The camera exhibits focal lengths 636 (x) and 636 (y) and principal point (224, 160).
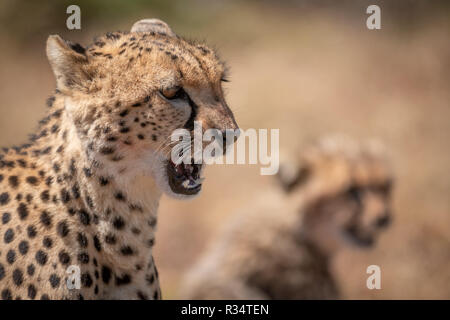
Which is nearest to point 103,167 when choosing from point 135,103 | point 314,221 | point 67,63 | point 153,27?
point 135,103

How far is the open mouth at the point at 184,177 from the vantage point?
192 centimetres

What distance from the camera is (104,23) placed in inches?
326

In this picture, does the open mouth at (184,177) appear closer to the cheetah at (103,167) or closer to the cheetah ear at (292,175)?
the cheetah at (103,167)

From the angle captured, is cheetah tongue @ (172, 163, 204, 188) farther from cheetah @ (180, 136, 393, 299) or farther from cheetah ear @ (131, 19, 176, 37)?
cheetah @ (180, 136, 393, 299)

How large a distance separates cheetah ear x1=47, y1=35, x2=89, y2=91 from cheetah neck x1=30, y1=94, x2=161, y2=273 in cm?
10

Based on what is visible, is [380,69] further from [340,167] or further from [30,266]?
[30,266]

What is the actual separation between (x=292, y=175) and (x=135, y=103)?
2.50 metres

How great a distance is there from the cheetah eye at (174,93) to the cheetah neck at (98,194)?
252 mm

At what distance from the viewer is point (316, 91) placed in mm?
7605

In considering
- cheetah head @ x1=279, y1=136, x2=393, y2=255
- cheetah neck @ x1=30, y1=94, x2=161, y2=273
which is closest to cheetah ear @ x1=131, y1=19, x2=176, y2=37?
cheetah neck @ x1=30, y1=94, x2=161, y2=273

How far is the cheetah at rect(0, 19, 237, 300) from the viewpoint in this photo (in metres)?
1.84

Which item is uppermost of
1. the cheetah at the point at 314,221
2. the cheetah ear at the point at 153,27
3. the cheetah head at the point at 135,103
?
the cheetah ear at the point at 153,27

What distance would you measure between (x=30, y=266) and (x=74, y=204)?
22cm

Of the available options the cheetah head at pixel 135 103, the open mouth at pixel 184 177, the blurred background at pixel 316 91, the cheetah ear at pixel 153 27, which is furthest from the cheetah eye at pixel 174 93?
the blurred background at pixel 316 91
